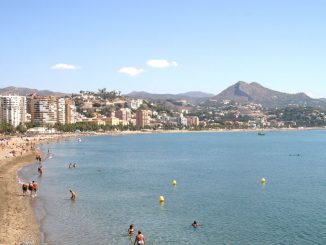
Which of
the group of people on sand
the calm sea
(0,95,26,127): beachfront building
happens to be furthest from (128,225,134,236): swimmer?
(0,95,26,127): beachfront building

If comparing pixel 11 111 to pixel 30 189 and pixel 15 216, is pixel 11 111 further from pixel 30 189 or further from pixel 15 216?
pixel 15 216

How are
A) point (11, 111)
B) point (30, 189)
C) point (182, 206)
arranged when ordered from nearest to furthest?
point (182, 206) → point (30, 189) → point (11, 111)

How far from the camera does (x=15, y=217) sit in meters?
31.6

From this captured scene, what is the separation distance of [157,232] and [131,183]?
21515 millimetres

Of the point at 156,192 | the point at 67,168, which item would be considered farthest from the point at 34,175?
the point at 156,192

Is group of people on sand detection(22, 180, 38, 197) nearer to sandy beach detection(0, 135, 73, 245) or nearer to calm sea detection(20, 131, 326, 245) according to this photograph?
sandy beach detection(0, 135, 73, 245)

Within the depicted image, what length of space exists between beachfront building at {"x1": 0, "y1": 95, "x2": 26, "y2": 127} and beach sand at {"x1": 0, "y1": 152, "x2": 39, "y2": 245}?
139570 millimetres

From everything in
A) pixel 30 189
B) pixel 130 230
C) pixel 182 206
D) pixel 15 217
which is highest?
pixel 30 189

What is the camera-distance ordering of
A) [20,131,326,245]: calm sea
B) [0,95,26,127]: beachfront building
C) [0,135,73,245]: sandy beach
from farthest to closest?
[0,95,26,127]: beachfront building < [20,131,326,245]: calm sea < [0,135,73,245]: sandy beach

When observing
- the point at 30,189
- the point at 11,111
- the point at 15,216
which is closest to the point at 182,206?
the point at 15,216

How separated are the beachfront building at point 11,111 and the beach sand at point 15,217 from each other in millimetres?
139570

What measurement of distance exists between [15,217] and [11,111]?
16007cm

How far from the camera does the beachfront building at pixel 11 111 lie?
183625 millimetres

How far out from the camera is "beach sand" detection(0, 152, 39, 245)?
87.1 ft
